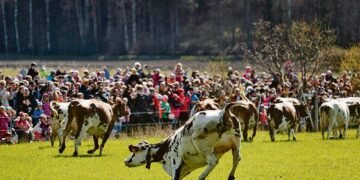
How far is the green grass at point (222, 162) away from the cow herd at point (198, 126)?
37.5 inches

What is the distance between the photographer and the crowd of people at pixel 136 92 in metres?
35.3

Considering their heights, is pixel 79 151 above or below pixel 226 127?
below

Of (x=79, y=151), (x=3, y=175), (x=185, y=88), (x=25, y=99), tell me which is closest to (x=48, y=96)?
(x=25, y=99)

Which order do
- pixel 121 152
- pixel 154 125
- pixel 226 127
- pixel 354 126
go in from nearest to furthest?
pixel 226 127 < pixel 121 152 < pixel 154 125 < pixel 354 126

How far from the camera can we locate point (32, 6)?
337 ft

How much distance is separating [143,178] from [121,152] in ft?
22.6

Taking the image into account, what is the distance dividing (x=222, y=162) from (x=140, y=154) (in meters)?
6.72

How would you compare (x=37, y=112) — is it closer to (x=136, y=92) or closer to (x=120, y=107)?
Result: (x=136, y=92)

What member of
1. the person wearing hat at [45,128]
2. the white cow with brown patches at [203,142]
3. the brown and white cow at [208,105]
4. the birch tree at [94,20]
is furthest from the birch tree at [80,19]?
the white cow with brown patches at [203,142]

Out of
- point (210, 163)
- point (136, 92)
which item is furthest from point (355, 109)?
point (210, 163)

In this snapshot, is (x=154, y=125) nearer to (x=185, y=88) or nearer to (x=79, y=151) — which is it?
(x=185, y=88)

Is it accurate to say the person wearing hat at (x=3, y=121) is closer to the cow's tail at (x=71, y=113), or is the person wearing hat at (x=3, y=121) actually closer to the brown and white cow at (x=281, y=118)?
the cow's tail at (x=71, y=113)

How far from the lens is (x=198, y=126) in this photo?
19844 millimetres

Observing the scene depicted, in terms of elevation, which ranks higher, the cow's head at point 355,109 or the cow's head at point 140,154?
the cow's head at point 140,154
